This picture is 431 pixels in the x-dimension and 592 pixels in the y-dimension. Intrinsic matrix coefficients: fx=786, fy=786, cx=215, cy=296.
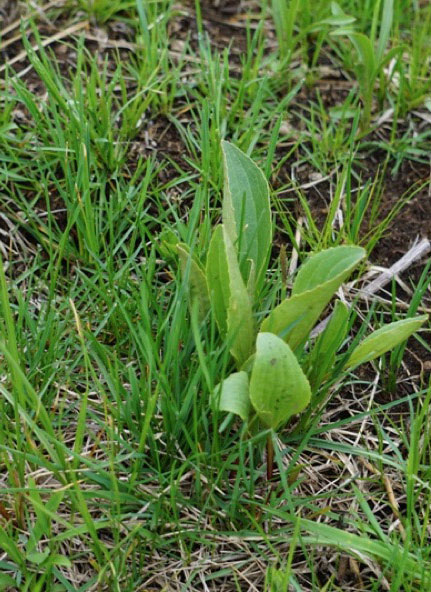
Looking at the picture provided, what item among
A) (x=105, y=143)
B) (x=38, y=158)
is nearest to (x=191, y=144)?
(x=105, y=143)

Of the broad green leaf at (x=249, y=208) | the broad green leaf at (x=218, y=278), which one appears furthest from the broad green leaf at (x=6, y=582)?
the broad green leaf at (x=249, y=208)

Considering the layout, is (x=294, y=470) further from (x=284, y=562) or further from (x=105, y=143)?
(x=105, y=143)

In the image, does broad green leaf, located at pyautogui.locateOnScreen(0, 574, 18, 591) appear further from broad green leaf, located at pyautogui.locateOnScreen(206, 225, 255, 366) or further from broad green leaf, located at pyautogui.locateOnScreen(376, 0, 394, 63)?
broad green leaf, located at pyautogui.locateOnScreen(376, 0, 394, 63)

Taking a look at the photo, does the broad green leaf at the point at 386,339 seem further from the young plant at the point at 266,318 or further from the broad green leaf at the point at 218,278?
the broad green leaf at the point at 218,278

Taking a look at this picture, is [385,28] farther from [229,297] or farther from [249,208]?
[229,297]

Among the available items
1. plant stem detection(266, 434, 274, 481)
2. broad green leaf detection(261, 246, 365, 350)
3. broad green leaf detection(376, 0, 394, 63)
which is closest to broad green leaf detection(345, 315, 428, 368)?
broad green leaf detection(261, 246, 365, 350)

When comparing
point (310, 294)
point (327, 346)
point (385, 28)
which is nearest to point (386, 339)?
point (327, 346)
